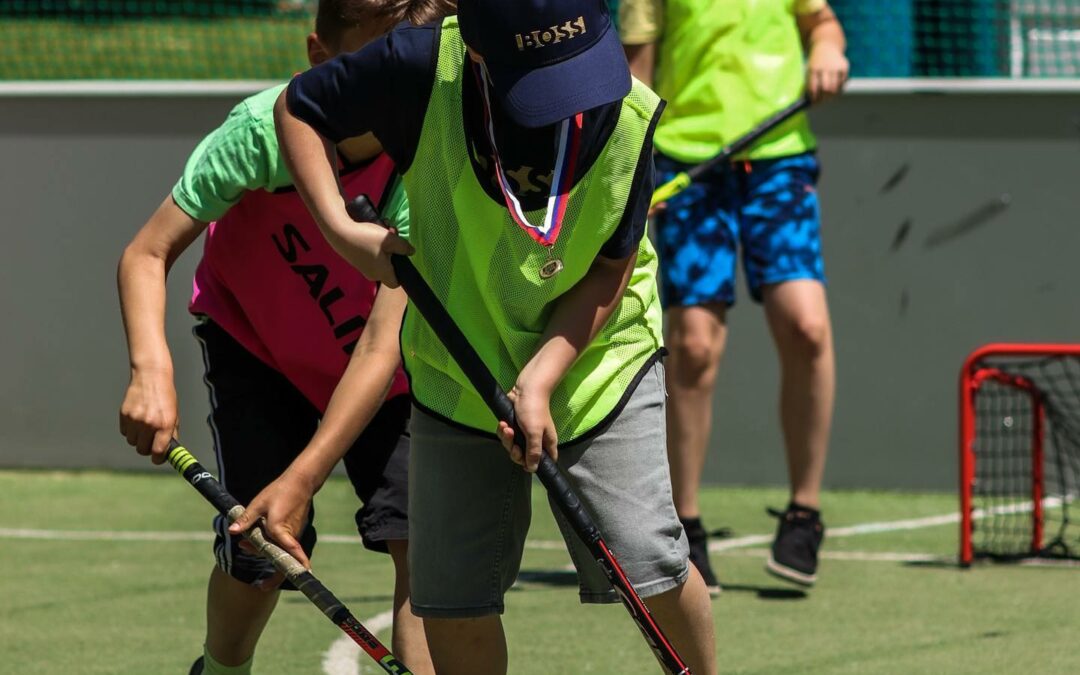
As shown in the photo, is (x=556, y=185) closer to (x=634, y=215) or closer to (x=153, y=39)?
(x=634, y=215)

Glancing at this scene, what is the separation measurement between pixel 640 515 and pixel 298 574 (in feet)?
2.11

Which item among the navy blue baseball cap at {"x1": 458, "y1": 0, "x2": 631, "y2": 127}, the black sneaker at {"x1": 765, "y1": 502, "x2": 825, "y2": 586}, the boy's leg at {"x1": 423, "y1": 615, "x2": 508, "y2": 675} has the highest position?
the navy blue baseball cap at {"x1": 458, "y1": 0, "x2": 631, "y2": 127}

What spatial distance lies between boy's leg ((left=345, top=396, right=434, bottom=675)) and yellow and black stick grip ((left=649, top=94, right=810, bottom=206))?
151 cm

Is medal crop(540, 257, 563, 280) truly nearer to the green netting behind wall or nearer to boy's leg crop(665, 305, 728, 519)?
boy's leg crop(665, 305, 728, 519)

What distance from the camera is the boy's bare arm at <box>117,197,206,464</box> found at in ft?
10.5

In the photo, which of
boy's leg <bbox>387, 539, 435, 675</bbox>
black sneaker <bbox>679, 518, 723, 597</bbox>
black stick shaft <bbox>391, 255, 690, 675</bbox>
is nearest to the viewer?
black stick shaft <bbox>391, 255, 690, 675</bbox>

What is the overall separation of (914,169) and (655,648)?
4.17 meters

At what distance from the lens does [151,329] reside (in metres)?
3.30

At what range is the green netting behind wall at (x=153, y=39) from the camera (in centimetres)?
798

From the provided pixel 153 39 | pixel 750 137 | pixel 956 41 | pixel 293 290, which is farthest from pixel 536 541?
pixel 153 39

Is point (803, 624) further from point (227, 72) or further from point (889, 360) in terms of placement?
point (227, 72)

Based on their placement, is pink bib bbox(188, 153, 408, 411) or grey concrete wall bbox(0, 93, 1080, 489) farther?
grey concrete wall bbox(0, 93, 1080, 489)

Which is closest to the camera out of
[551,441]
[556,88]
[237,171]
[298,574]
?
[556,88]

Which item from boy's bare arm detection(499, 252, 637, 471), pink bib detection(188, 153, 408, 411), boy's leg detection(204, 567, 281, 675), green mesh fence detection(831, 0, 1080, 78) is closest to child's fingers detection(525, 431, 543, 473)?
boy's bare arm detection(499, 252, 637, 471)
